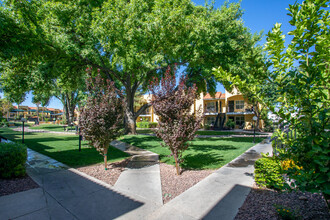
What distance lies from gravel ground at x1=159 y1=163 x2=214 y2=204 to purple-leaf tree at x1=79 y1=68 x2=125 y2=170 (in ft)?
7.69

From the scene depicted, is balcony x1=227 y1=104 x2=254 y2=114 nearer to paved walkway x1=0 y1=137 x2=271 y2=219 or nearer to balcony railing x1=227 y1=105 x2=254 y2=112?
balcony railing x1=227 y1=105 x2=254 y2=112

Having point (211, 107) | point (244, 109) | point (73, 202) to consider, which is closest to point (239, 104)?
point (244, 109)

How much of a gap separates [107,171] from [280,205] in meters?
5.22

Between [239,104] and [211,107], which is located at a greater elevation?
[239,104]

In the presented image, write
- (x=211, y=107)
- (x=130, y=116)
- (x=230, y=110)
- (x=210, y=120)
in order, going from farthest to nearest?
1. (x=210, y=120)
2. (x=211, y=107)
3. (x=230, y=110)
4. (x=130, y=116)

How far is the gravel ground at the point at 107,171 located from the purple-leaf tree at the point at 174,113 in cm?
206

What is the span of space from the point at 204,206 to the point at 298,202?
80.6 inches

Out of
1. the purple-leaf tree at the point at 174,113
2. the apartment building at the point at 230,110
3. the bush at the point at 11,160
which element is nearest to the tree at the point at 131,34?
the purple-leaf tree at the point at 174,113

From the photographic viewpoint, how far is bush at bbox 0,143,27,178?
493cm

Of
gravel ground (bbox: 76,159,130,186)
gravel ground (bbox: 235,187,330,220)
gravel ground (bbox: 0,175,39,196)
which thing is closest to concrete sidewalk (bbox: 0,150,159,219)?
gravel ground (bbox: 0,175,39,196)

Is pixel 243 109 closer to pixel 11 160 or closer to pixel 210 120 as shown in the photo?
pixel 210 120

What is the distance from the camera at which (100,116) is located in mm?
5684

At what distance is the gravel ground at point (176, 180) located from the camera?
14.1ft

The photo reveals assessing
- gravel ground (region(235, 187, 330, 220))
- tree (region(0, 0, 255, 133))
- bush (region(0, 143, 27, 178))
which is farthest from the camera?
tree (region(0, 0, 255, 133))
